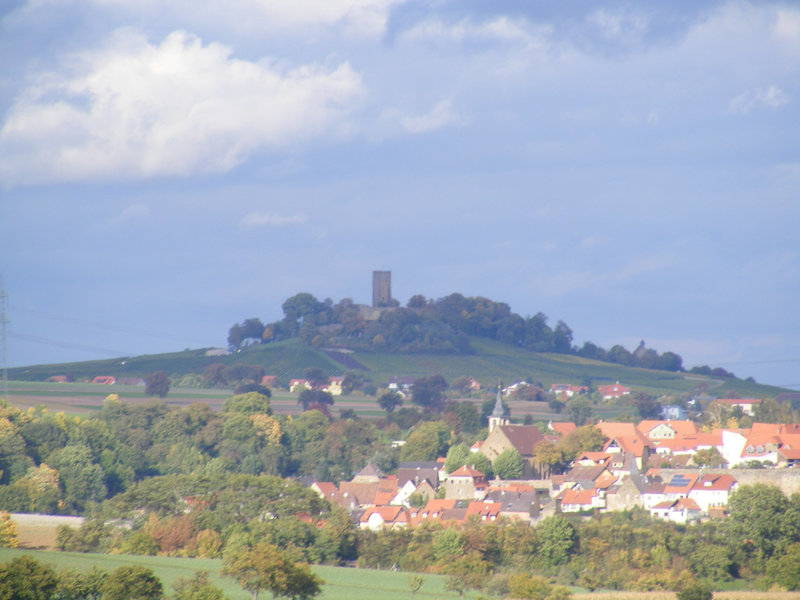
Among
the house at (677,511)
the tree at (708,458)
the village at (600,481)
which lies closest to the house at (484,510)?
the village at (600,481)

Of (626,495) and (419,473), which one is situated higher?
(419,473)

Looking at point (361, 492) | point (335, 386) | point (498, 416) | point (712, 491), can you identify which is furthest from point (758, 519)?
point (335, 386)

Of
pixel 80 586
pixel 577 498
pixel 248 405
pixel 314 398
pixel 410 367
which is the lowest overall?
pixel 80 586

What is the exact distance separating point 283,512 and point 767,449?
27704mm

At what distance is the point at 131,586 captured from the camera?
40312mm

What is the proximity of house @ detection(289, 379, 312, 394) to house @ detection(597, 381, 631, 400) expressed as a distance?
3138 centimetres

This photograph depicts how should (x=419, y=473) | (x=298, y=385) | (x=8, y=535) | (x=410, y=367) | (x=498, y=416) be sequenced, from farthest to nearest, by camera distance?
(x=410, y=367) < (x=298, y=385) < (x=498, y=416) < (x=419, y=473) < (x=8, y=535)

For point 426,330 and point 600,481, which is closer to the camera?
point 600,481

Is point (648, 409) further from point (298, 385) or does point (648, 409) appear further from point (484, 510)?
point (484, 510)

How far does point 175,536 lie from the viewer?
57188mm

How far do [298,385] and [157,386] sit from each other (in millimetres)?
18581

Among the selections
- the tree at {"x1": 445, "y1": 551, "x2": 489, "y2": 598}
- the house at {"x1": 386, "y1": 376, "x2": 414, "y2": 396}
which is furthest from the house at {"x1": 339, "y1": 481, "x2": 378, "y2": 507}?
the house at {"x1": 386, "y1": 376, "x2": 414, "y2": 396}

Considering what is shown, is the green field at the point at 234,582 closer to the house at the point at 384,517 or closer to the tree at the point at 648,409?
the house at the point at 384,517

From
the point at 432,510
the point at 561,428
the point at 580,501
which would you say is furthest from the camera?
the point at 561,428
